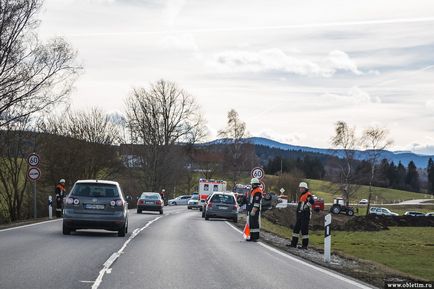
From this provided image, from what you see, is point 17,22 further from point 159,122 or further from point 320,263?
point 159,122

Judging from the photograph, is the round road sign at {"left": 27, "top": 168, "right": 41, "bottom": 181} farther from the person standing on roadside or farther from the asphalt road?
the asphalt road

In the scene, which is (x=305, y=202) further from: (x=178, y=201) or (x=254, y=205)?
(x=178, y=201)

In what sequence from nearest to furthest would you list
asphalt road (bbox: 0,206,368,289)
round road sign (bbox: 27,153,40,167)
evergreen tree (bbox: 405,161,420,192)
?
1. asphalt road (bbox: 0,206,368,289)
2. round road sign (bbox: 27,153,40,167)
3. evergreen tree (bbox: 405,161,420,192)

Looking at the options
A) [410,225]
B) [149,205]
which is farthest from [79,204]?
[410,225]

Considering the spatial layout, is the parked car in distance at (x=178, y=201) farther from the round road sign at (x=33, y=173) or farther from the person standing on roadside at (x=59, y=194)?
the round road sign at (x=33, y=173)

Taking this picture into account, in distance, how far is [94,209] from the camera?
20156mm

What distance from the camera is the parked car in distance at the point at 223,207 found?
117 ft

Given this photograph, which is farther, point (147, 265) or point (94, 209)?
point (94, 209)

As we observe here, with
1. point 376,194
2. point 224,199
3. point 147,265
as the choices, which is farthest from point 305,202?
point 376,194

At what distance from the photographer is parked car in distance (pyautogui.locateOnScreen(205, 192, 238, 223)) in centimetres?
3559

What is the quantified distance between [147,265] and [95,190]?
7.80 m

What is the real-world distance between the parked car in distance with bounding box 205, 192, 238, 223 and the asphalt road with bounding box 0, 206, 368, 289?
1546cm

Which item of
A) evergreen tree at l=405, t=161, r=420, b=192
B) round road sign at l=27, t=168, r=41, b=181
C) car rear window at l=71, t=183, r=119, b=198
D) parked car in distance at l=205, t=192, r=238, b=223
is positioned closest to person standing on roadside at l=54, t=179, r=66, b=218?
round road sign at l=27, t=168, r=41, b=181

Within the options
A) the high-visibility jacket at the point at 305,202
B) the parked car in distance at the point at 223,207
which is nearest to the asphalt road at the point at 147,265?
→ the high-visibility jacket at the point at 305,202
